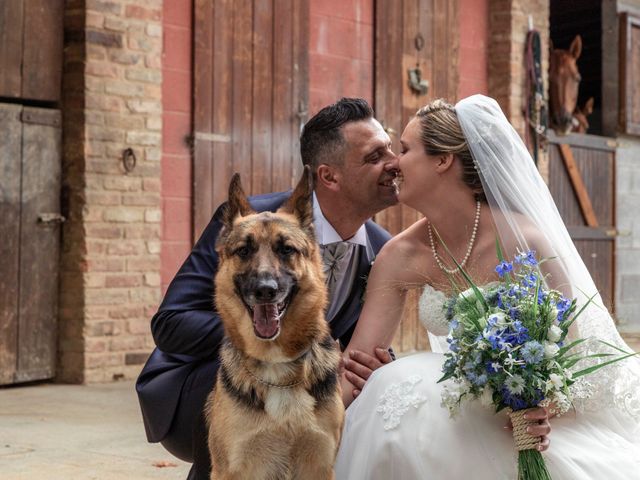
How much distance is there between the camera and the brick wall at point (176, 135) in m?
8.59

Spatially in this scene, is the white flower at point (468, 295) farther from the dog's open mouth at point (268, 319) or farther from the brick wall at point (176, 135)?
the brick wall at point (176, 135)

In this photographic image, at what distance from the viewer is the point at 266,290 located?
342 centimetres

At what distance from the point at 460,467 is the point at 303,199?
109 cm

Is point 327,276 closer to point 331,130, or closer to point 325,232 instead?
point 325,232

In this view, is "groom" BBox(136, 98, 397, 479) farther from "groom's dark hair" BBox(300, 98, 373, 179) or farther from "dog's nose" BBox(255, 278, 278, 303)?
"dog's nose" BBox(255, 278, 278, 303)

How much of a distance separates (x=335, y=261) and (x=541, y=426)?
→ 1.29m

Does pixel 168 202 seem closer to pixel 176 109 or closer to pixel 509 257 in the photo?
pixel 176 109

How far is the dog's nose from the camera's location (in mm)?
3412

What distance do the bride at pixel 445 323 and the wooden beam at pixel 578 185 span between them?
8.94 m

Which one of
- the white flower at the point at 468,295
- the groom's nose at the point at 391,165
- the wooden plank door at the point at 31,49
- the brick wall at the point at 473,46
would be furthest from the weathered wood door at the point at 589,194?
the white flower at the point at 468,295

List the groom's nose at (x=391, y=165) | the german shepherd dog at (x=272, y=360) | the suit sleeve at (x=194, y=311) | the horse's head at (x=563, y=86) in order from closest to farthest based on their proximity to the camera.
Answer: the german shepherd dog at (x=272, y=360)
the suit sleeve at (x=194, y=311)
the groom's nose at (x=391, y=165)
the horse's head at (x=563, y=86)

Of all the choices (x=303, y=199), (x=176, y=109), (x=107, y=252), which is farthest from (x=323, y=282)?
(x=176, y=109)

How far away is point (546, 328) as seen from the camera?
3.52m

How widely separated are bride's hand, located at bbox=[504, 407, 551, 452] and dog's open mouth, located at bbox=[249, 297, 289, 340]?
87cm
